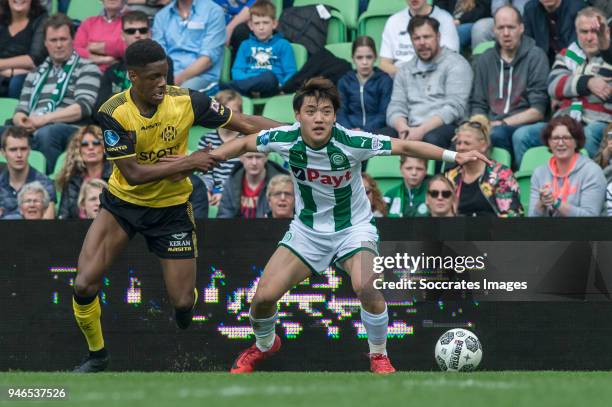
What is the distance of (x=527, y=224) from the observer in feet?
33.5

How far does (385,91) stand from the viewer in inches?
512

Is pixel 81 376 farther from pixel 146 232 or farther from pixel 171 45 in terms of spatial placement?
pixel 171 45

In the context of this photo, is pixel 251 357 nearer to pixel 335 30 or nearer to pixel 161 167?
pixel 161 167

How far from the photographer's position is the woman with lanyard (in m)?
11.0

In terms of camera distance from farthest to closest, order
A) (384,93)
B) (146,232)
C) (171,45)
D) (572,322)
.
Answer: (171,45) → (384,93) → (572,322) → (146,232)

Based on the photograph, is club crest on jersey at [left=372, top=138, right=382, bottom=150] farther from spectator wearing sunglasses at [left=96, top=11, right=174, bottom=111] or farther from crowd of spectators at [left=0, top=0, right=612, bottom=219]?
spectator wearing sunglasses at [left=96, top=11, right=174, bottom=111]

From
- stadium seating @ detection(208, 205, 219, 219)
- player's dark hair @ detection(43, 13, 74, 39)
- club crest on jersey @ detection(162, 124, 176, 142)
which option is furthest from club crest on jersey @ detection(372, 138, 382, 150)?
player's dark hair @ detection(43, 13, 74, 39)

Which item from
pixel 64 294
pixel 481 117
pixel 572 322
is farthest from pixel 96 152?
pixel 572 322

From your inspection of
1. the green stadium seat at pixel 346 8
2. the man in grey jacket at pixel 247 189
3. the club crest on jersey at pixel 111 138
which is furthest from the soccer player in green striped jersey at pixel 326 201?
→ the green stadium seat at pixel 346 8

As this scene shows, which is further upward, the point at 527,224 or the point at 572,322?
the point at 527,224

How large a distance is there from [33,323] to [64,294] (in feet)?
1.18

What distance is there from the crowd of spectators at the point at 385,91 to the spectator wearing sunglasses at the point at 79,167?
0.01 m

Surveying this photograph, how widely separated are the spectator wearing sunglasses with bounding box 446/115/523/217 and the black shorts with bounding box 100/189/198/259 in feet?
9.57

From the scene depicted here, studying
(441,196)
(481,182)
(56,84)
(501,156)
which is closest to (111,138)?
(441,196)
